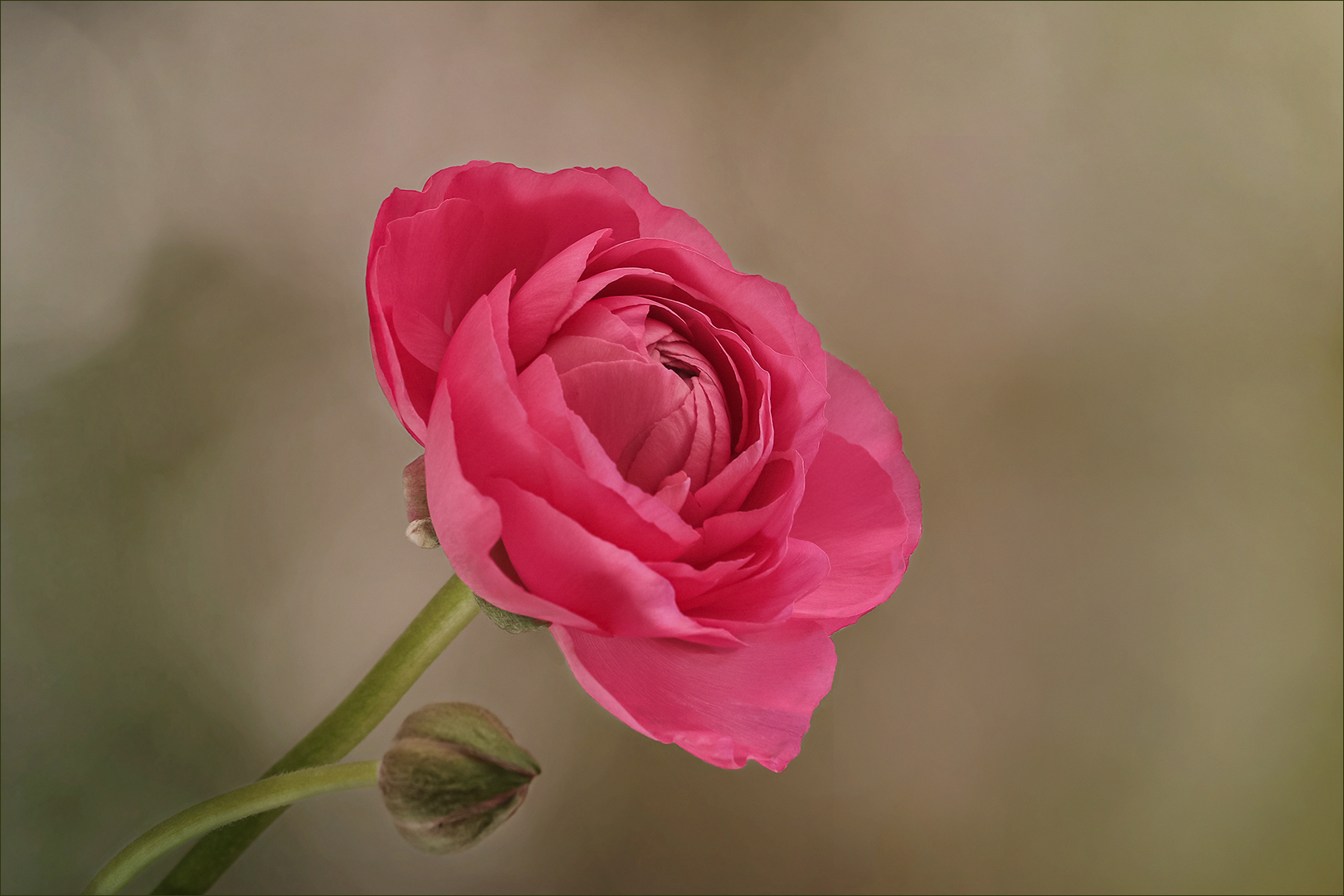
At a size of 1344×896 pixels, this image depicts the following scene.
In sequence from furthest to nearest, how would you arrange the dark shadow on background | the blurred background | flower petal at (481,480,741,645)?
1. the blurred background
2. the dark shadow on background
3. flower petal at (481,480,741,645)

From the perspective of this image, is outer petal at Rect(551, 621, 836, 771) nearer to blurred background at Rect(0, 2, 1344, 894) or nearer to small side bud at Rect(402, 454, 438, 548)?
small side bud at Rect(402, 454, 438, 548)

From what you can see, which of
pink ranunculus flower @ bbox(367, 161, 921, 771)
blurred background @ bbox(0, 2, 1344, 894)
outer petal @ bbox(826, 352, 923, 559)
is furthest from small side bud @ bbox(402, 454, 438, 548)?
blurred background @ bbox(0, 2, 1344, 894)

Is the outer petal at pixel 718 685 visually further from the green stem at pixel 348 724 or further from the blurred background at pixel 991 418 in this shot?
the blurred background at pixel 991 418

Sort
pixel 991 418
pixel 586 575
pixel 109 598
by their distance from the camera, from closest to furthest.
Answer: pixel 586 575, pixel 109 598, pixel 991 418

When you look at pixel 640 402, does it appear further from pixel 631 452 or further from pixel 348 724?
pixel 348 724

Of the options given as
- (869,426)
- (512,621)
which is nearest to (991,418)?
(869,426)

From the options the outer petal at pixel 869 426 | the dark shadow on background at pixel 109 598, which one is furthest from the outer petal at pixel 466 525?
the dark shadow on background at pixel 109 598
